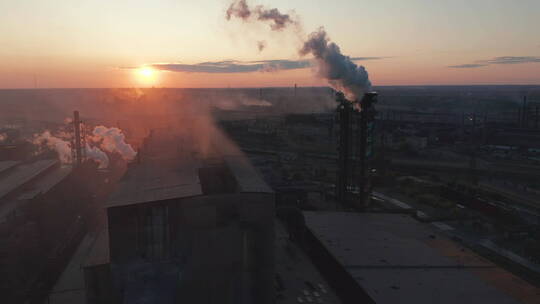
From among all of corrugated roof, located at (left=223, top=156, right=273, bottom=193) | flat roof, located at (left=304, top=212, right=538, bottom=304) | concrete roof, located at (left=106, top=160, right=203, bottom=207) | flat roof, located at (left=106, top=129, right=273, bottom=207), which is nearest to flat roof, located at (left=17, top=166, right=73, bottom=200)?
flat roof, located at (left=106, top=129, right=273, bottom=207)

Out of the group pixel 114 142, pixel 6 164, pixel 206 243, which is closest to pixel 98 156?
pixel 114 142

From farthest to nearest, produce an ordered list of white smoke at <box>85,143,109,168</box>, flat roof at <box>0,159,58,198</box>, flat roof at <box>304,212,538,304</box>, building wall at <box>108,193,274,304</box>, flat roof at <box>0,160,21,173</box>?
1. white smoke at <box>85,143,109,168</box>
2. flat roof at <box>0,160,21,173</box>
3. flat roof at <box>0,159,58,198</box>
4. flat roof at <box>304,212,538,304</box>
5. building wall at <box>108,193,274,304</box>

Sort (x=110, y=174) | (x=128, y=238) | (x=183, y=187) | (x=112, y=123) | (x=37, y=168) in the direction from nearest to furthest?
(x=128, y=238), (x=183, y=187), (x=37, y=168), (x=110, y=174), (x=112, y=123)

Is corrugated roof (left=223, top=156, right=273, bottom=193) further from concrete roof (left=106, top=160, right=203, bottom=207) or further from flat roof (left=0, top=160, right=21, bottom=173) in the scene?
flat roof (left=0, top=160, right=21, bottom=173)

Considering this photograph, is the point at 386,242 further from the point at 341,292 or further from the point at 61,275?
the point at 61,275

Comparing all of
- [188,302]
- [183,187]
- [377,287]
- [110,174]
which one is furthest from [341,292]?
[110,174]

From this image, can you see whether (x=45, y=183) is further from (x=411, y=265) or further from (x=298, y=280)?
(x=411, y=265)

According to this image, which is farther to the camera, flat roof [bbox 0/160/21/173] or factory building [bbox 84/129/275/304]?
flat roof [bbox 0/160/21/173]
